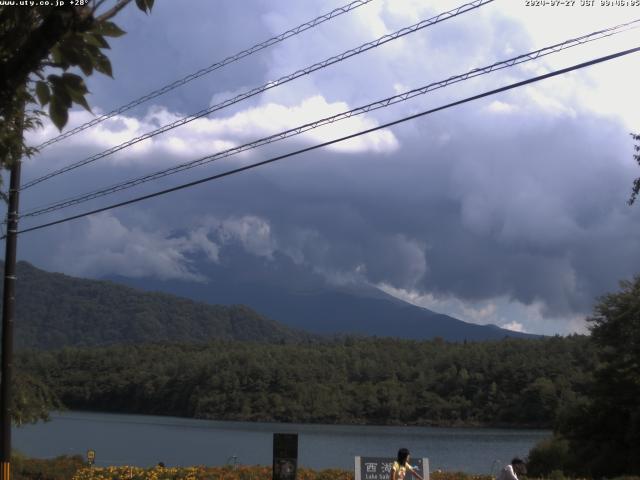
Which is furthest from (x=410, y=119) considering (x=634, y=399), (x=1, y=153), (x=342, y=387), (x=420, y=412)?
(x=342, y=387)

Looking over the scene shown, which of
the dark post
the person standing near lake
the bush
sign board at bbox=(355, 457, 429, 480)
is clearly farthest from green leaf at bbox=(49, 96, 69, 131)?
the bush

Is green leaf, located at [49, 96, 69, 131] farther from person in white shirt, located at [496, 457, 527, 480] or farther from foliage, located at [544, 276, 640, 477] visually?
foliage, located at [544, 276, 640, 477]

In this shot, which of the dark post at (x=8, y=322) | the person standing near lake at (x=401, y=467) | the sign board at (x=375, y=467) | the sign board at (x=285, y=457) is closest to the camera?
the person standing near lake at (x=401, y=467)

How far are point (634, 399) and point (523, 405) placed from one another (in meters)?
59.4

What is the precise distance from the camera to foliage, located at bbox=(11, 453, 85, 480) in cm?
2208

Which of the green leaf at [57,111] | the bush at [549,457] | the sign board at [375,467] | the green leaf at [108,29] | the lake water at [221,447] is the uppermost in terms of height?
the green leaf at [108,29]

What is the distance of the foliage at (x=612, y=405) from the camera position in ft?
120

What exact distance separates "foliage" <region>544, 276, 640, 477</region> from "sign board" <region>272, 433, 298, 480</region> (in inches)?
950

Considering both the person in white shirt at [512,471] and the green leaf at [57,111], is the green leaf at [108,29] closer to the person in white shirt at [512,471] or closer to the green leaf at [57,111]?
the green leaf at [57,111]

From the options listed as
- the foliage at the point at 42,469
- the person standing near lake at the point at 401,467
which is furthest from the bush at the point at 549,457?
the person standing near lake at the point at 401,467

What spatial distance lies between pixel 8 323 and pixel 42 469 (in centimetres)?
770

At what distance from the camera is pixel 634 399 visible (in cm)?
3728

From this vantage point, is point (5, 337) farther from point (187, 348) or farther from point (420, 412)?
point (187, 348)

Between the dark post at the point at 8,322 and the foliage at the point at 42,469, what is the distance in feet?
18.8
